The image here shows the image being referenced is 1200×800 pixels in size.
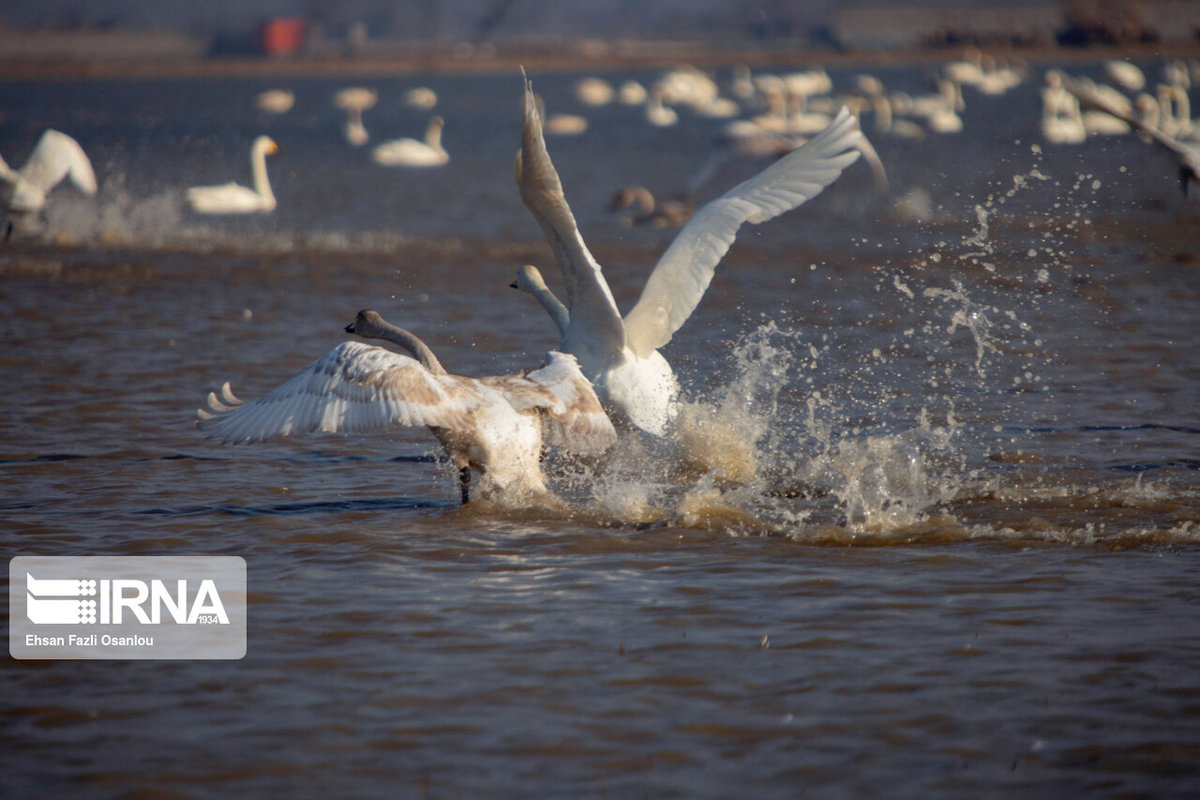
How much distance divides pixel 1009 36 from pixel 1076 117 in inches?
1942

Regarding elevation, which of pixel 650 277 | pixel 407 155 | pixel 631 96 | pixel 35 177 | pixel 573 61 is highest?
pixel 573 61

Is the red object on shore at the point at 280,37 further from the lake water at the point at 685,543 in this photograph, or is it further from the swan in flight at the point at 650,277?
the swan in flight at the point at 650,277

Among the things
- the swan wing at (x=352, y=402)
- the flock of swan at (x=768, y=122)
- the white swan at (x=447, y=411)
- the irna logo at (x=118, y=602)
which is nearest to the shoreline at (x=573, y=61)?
the flock of swan at (x=768, y=122)

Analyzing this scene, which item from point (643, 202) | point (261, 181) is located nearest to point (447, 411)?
point (643, 202)

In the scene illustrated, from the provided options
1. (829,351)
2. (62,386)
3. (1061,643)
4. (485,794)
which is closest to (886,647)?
(1061,643)

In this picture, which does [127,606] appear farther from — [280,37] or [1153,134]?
[280,37]

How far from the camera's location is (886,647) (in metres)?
5.28

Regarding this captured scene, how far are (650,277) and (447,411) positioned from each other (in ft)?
7.44

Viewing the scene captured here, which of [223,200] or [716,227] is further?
[223,200]

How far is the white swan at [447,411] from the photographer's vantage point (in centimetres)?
663

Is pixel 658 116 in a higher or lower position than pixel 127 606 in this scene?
higher

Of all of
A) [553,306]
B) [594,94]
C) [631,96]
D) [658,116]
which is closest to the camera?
[553,306]

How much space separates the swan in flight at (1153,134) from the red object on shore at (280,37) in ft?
365

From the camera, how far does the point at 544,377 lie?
7418 mm
